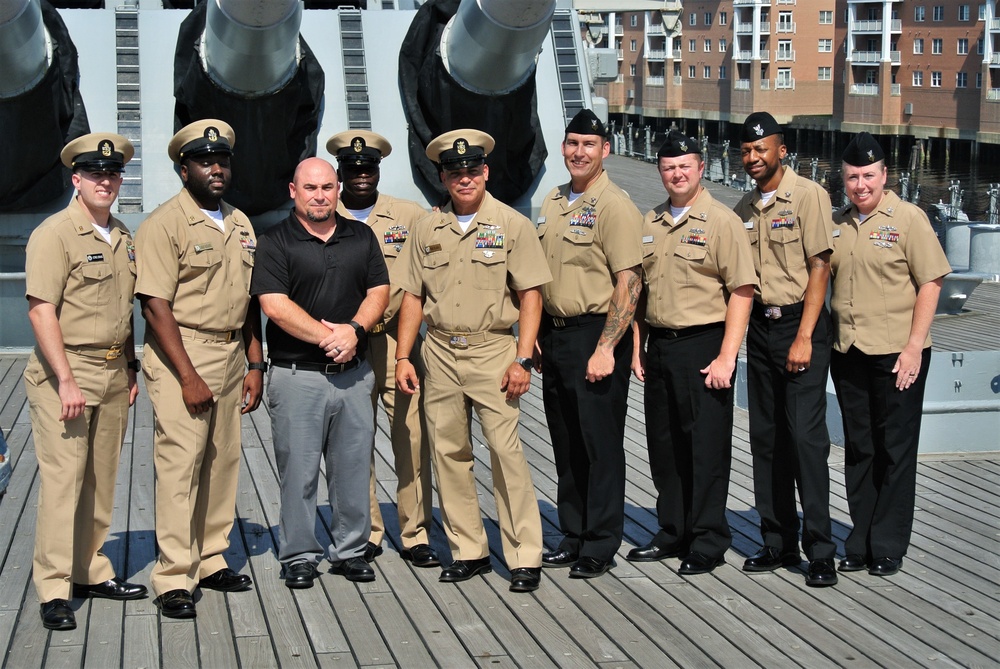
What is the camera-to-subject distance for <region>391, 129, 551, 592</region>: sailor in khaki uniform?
4.71 metres

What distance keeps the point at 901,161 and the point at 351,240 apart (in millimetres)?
52377

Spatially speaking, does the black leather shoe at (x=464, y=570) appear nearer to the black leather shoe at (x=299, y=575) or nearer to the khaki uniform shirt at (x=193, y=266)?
the black leather shoe at (x=299, y=575)

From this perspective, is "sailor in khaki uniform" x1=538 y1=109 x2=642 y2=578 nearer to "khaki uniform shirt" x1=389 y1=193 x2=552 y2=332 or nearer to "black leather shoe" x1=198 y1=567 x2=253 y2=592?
"khaki uniform shirt" x1=389 y1=193 x2=552 y2=332

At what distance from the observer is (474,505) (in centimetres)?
488

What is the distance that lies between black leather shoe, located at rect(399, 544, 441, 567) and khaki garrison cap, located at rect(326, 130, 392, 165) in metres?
1.38

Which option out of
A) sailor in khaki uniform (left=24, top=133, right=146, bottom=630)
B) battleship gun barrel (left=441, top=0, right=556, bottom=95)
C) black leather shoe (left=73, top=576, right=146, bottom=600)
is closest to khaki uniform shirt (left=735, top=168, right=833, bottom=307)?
sailor in khaki uniform (left=24, top=133, right=146, bottom=630)

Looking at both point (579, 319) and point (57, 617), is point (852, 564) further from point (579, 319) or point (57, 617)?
point (57, 617)

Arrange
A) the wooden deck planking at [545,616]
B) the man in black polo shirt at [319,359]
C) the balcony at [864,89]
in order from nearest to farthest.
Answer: the wooden deck planking at [545,616] < the man in black polo shirt at [319,359] < the balcony at [864,89]

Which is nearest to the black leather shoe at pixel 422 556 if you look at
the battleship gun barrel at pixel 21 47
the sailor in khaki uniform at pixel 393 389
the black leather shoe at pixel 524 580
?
the sailor in khaki uniform at pixel 393 389

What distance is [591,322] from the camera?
16.0 ft

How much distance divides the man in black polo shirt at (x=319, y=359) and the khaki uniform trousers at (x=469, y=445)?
9.7 inches

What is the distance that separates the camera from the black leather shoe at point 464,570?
4840mm

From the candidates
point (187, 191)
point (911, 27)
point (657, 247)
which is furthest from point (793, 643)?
point (911, 27)

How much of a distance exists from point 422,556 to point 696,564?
3.15 ft
